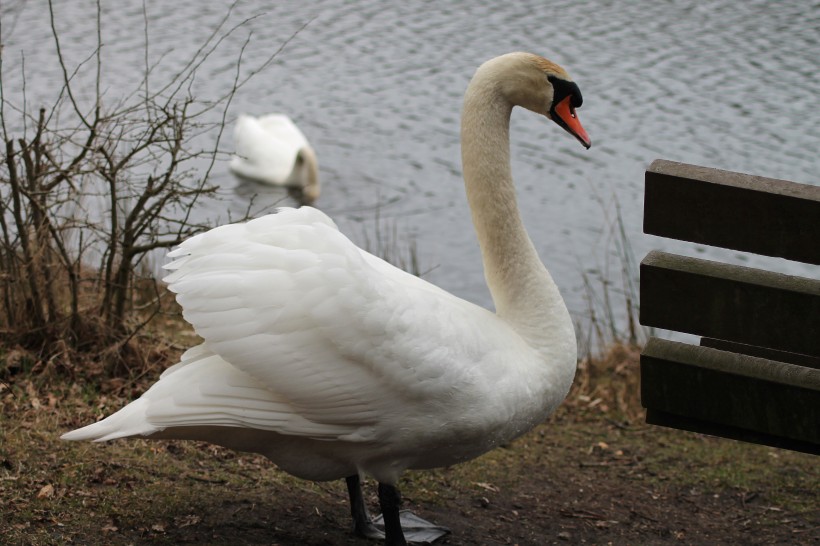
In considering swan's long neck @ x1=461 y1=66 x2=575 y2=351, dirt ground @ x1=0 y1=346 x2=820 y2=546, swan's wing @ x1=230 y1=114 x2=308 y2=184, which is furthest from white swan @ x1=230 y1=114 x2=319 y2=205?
swan's long neck @ x1=461 y1=66 x2=575 y2=351

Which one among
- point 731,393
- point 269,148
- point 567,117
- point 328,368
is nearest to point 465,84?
point 269,148

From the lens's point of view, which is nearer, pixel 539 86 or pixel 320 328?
pixel 320 328

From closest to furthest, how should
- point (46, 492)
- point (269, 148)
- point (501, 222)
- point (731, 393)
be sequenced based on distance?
point (731, 393) < point (46, 492) < point (501, 222) < point (269, 148)

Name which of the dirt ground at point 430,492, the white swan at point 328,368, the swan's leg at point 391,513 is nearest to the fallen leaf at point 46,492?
the dirt ground at point 430,492

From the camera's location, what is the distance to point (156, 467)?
4484 millimetres

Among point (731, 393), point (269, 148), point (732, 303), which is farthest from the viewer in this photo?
point (269, 148)

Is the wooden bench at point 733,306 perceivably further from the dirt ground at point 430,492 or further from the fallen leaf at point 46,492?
the fallen leaf at point 46,492

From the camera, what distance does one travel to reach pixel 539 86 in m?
4.12

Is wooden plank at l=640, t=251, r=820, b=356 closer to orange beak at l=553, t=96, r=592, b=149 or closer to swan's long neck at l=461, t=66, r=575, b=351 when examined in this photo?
swan's long neck at l=461, t=66, r=575, b=351

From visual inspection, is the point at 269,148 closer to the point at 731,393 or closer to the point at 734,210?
the point at 731,393

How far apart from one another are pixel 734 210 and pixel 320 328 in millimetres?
1221

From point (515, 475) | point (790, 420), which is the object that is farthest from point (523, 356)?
point (515, 475)

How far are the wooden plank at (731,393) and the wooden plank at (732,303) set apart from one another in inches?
5.5

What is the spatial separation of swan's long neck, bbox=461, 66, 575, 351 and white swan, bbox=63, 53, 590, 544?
0.64ft
